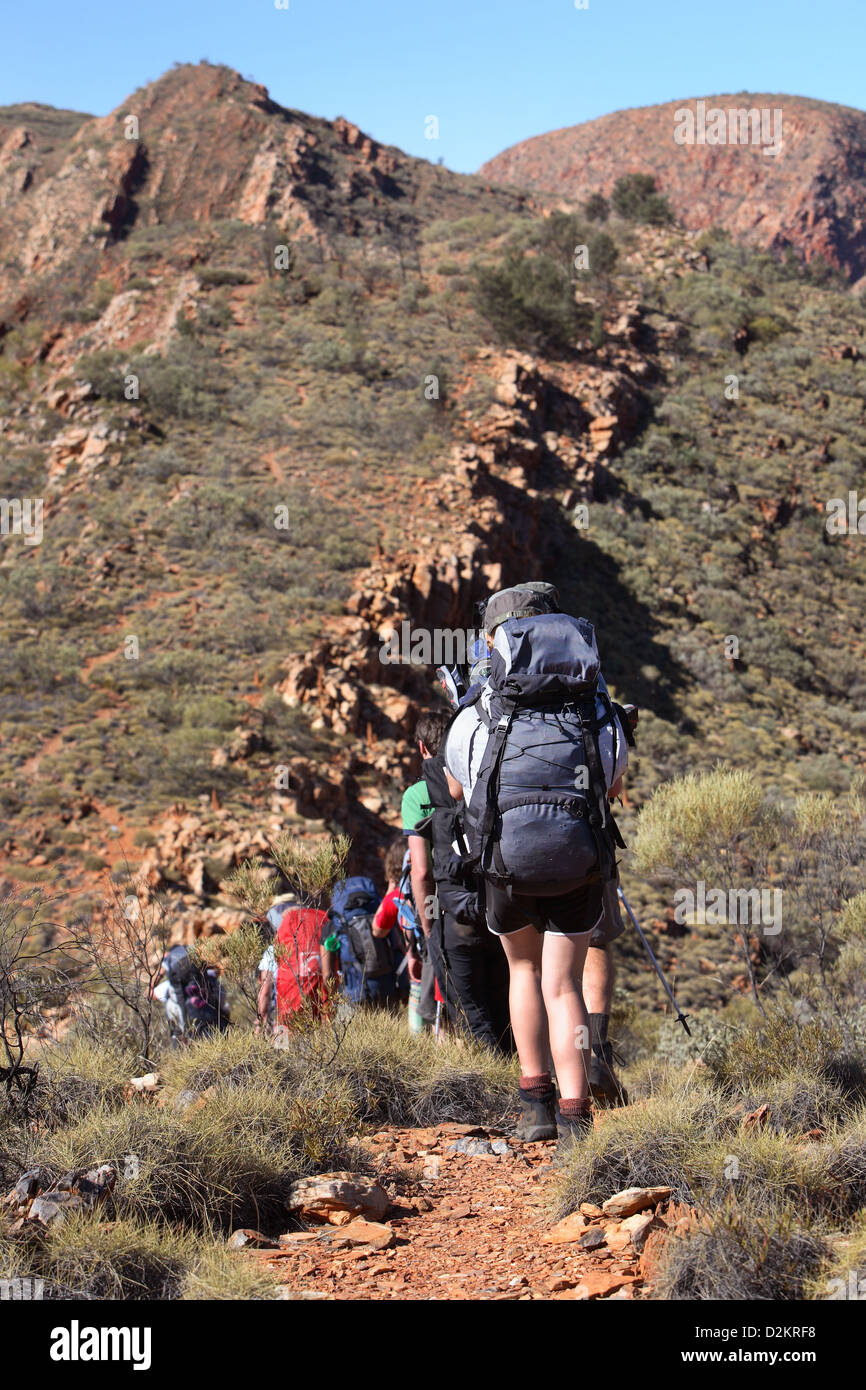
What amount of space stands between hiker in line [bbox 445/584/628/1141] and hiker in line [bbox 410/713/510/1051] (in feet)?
2.40

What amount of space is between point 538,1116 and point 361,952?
6.65 feet

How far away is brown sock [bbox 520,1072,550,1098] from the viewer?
11.3 ft

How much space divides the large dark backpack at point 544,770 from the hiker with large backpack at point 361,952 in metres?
2.42

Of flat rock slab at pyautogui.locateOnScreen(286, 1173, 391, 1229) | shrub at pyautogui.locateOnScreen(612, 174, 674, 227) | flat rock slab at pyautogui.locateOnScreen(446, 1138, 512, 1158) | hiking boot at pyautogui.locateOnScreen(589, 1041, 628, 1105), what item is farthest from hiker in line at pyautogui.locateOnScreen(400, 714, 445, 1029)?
shrub at pyautogui.locateOnScreen(612, 174, 674, 227)

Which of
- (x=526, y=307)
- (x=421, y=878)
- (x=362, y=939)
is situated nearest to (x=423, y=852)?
(x=421, y=878)

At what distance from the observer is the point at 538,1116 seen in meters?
3.50

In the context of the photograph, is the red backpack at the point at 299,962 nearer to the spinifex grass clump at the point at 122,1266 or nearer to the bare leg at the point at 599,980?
the bare leg at the point at 599,980

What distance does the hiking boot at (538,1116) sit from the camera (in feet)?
11.4

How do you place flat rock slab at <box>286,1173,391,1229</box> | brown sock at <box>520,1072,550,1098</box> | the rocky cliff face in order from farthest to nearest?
the rocky cliff face → brown sock at <box>520,1072,550,1098</box> → flat rock slab at <box>286,1173,391,1229</box>

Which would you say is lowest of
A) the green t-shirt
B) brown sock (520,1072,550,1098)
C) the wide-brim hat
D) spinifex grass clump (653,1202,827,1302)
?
brown sock (520,1072,550,1098)

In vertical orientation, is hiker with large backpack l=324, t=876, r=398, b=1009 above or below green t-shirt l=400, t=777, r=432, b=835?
below

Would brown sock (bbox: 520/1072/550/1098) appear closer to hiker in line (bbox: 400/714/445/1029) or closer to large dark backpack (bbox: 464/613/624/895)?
large dark backpack (bbox: 464/613/624/895)

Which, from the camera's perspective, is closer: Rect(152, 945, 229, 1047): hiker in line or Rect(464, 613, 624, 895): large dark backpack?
Rect(464, 613, 624, 895): large dark backpack

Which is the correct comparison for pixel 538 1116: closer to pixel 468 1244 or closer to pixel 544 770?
pixel 468 1244
